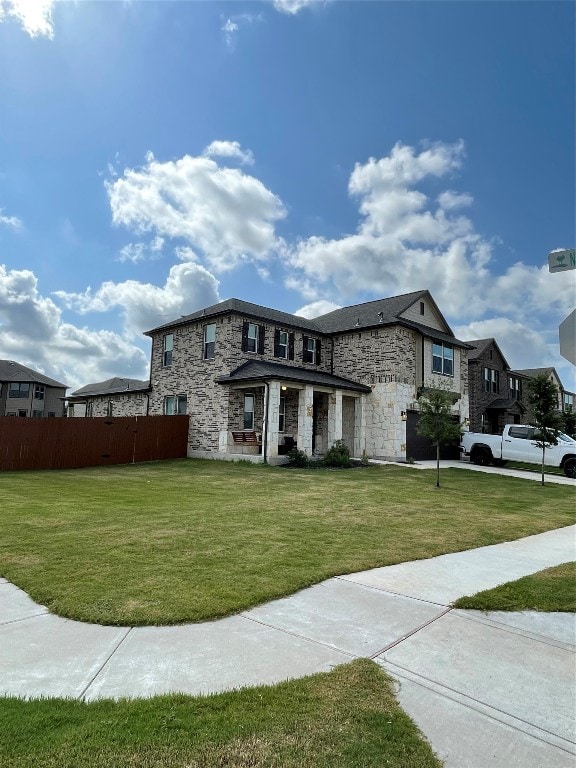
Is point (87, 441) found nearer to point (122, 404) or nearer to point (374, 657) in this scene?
point (122, 404)

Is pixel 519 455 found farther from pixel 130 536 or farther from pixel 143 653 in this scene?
pixel 143 653

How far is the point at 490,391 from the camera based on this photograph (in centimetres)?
3494

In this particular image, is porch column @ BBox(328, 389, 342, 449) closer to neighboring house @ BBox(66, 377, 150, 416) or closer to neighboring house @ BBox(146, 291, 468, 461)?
neighboring house @ BBox(146, 291, 468, 461)

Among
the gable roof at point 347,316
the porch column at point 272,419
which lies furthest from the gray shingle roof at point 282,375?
the gable roof at point 347,316

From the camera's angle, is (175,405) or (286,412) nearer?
(286,412)

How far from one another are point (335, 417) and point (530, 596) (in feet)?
57.3

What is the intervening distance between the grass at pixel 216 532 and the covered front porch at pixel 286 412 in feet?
17.0

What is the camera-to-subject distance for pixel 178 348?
25484 millimetres

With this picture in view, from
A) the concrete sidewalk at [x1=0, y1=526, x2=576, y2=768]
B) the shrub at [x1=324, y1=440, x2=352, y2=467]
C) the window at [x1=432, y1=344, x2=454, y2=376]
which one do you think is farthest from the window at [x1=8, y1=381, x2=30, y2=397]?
the concrete sidewalk at [x1=0, y1=526, x2=576, y2=768]

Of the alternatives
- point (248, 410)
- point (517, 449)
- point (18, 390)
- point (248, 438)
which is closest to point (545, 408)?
point (517, 449)

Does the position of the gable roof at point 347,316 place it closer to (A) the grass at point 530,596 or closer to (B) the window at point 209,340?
(B) the window at point 209,340

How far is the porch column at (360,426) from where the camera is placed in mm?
23891

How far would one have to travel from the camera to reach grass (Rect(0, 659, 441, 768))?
2242mm

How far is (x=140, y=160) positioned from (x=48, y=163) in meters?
2.57
